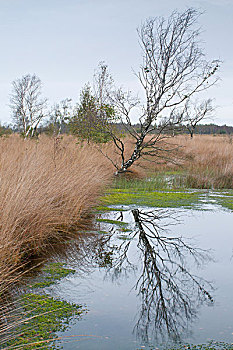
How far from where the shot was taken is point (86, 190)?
6500 millimetres

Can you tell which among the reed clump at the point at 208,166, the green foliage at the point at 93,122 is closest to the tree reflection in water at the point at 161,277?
the reed clump at the point at 208,166

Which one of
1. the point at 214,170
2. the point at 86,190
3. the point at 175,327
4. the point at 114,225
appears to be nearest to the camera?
the point at 175,327

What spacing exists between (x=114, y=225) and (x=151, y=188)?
12.8 feet

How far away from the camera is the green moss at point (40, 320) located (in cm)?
259

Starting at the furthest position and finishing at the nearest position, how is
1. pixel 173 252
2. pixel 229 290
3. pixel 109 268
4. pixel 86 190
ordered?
1. pixel 86 190
2. pixel 173 252
3. pixel 109 268
4. pixel 229 290

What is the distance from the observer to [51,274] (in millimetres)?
3846

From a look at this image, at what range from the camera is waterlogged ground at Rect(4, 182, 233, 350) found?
2723mm

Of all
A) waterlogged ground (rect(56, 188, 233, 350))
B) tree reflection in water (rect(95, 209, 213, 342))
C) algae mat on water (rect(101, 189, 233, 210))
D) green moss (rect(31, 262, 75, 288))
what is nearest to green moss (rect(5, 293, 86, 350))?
waterlogged ground (rect(56, 188, 233, 350))

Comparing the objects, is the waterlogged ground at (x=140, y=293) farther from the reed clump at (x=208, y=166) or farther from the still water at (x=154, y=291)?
the reed clump at (x=208, y=166)

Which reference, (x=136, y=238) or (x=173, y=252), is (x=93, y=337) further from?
(x=136, y=238)

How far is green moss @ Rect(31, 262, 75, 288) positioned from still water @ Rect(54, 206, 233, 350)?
0.12 meters

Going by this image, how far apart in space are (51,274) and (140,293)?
94 centimetres

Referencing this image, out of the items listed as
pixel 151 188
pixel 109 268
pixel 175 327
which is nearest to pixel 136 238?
pixel 109 268

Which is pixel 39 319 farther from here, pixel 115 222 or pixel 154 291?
pixel 115 222
